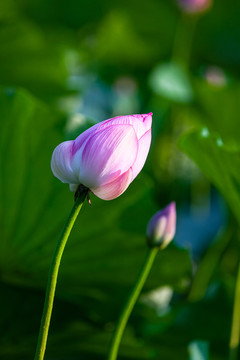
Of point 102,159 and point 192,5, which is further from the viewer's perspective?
point 192,5

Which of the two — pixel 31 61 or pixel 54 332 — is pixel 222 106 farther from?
pixel 54 332

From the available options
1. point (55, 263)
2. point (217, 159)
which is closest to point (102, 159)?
point (55, 263)

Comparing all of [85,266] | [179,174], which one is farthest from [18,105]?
[179,174]

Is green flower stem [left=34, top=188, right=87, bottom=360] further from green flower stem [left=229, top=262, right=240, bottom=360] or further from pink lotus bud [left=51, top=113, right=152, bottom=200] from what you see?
green flower stem [left=229, top=262, right=240, bottom=360]

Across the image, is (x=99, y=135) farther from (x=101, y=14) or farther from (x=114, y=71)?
(x=101, y=14)

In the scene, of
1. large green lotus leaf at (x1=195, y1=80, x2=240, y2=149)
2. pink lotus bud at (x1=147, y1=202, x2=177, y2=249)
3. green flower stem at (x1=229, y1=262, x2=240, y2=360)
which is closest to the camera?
pink lotus bud at (x1=147, y1=202, x2=177, y2=249)

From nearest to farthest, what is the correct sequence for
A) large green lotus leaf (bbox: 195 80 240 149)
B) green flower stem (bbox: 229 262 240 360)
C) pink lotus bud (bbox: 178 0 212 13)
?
1. green flower stem (bbox: 229 262 240 360)
2. large green lotus leaf (bbox: 195 80 240 149)
3. pink lotus bud (bbox: 178 0 212 13)

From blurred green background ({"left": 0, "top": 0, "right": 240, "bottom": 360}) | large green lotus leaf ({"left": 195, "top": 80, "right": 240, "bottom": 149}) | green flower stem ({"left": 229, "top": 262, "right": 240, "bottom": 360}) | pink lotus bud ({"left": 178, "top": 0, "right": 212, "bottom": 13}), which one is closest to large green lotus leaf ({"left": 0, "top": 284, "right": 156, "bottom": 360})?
blurred green background ({"left": 0, "top": 0, "right": 240, "bottom": 360})
